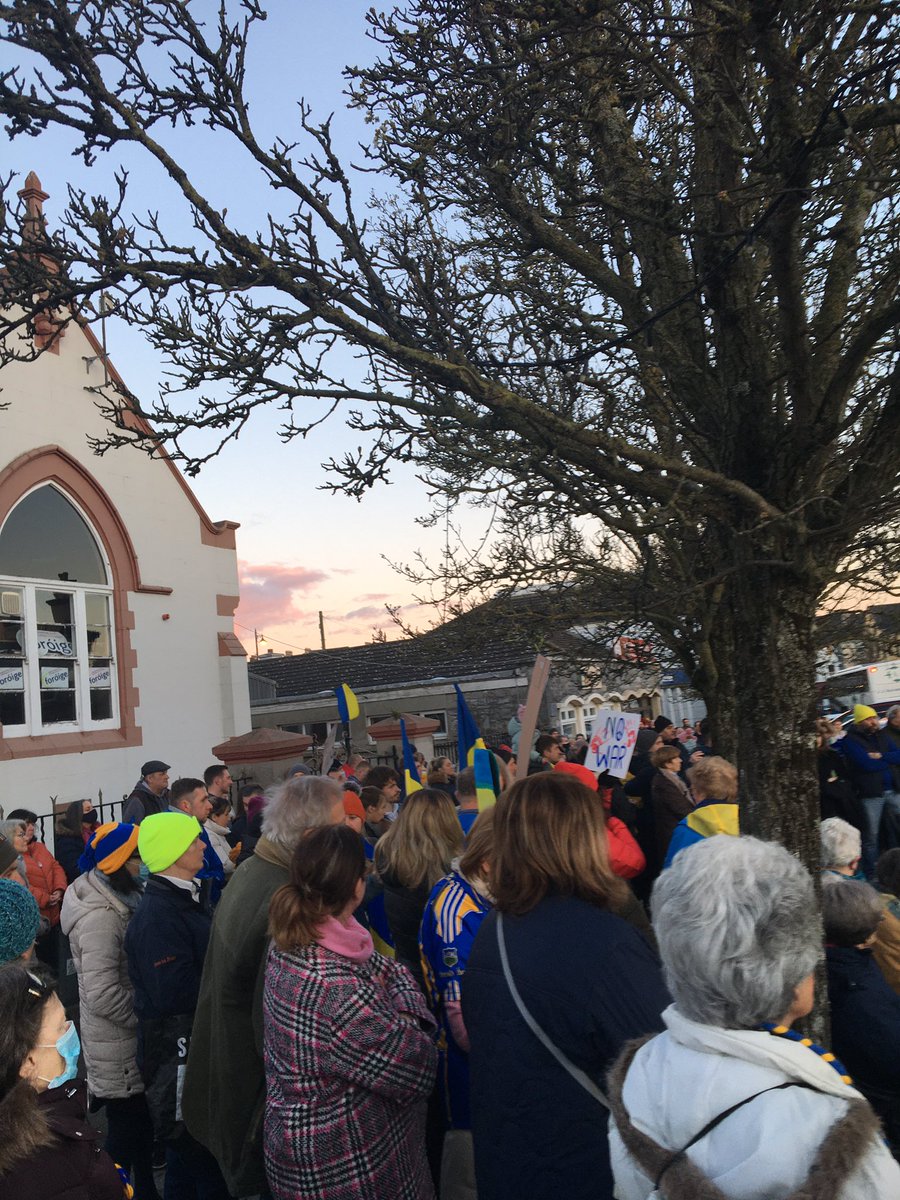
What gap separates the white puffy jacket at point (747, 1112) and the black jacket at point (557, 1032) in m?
0.47

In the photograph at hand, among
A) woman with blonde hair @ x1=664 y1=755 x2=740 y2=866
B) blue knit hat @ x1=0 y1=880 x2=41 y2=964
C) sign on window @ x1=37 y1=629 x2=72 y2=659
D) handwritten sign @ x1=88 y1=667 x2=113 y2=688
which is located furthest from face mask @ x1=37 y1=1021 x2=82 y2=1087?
handwritten sign @ x1=88 y1=667 x2=113 y2=688

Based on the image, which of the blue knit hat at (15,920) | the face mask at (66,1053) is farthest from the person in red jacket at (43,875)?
the face mask at (66,1053)

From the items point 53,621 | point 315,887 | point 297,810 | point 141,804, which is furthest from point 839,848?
point 53,621

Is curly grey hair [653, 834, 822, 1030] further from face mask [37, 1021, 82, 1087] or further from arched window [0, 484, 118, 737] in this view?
arched window [0, 484, 118, 737]

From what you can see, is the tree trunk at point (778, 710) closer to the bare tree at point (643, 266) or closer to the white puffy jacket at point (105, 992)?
the bare tree at point (643, 266)

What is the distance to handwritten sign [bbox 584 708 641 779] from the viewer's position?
7.66 metres

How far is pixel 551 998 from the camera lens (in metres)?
2.29

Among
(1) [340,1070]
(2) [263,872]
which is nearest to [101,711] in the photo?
(2) [263,872]

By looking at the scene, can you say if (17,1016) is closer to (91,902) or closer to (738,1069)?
(738,1069)

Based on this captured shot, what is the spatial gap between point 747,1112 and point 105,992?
11.4 ft

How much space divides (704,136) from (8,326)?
3.82 metres

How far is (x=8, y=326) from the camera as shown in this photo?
455cm

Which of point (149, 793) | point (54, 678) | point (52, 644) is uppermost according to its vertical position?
point (52, 644)

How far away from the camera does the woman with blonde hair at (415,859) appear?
13.0ft
